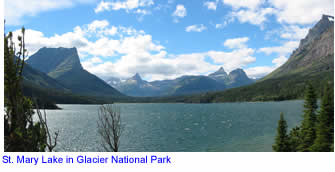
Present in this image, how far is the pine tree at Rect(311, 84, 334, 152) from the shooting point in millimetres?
32406

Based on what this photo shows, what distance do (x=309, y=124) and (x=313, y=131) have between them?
4090mm

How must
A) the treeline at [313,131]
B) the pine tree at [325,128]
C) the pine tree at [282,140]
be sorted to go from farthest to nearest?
the pine tree at [282,140] < the treeline at [313,131] < the pine tree at [325,128]

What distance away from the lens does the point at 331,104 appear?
3647cm

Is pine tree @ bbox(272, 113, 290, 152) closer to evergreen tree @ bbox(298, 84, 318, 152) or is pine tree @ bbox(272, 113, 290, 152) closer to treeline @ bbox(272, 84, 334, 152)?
treeline @ bbox(272, 84, 334, 152)

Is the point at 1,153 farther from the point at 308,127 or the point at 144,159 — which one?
the point at 308,127

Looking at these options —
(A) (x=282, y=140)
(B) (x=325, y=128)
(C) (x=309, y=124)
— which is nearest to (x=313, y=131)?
(C) (x=309, y=124)

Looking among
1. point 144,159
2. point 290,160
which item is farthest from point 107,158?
point 290,160

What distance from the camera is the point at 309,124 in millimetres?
44156

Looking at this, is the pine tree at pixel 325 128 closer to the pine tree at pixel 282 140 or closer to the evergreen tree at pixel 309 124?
the evergreen tree at pixel 309 124

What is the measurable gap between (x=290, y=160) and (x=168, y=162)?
5071mm

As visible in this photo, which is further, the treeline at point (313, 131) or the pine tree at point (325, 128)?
the treeline at point (313, 131)

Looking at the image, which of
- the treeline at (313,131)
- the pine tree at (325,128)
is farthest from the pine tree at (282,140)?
the pine tree at (325,128)

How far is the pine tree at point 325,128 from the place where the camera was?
106 ft

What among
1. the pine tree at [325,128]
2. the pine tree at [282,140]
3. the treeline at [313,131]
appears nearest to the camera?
the pine tree at [325,128]
